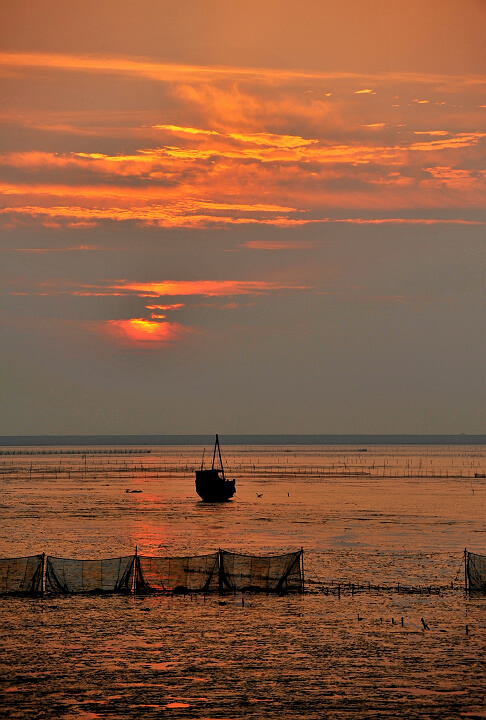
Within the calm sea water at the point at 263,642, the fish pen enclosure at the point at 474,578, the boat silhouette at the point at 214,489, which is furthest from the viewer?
the boat silhouette at the point at 214,489

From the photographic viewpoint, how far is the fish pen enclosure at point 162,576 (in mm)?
50281

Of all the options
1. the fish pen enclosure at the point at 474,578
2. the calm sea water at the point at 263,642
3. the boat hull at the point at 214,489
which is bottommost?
the calm sea water at the point at 263,642

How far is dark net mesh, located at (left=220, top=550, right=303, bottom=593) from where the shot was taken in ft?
167

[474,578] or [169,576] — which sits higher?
[169,576]

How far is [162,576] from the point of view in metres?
51.6

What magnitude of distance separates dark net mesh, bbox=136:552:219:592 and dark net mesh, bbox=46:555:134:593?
0.97m

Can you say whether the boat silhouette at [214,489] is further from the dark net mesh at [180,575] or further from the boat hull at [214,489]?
the dark net mesh at [180,575]

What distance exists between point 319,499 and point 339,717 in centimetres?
10844

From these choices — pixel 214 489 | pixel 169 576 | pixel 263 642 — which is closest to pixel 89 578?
pixel 169 576

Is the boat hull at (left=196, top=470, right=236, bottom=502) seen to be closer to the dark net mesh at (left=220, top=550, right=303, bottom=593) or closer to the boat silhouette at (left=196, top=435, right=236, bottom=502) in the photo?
the boat silhouette at (left=196, top=435, right=236, bottom=502)

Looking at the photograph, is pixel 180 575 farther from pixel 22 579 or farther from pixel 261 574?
pixel 22 579

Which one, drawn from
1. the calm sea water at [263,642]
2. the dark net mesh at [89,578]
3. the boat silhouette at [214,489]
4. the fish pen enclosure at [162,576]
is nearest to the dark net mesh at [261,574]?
the fish pen enclosure at [162,576]

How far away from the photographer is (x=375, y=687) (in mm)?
32906

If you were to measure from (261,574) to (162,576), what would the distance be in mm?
5163
